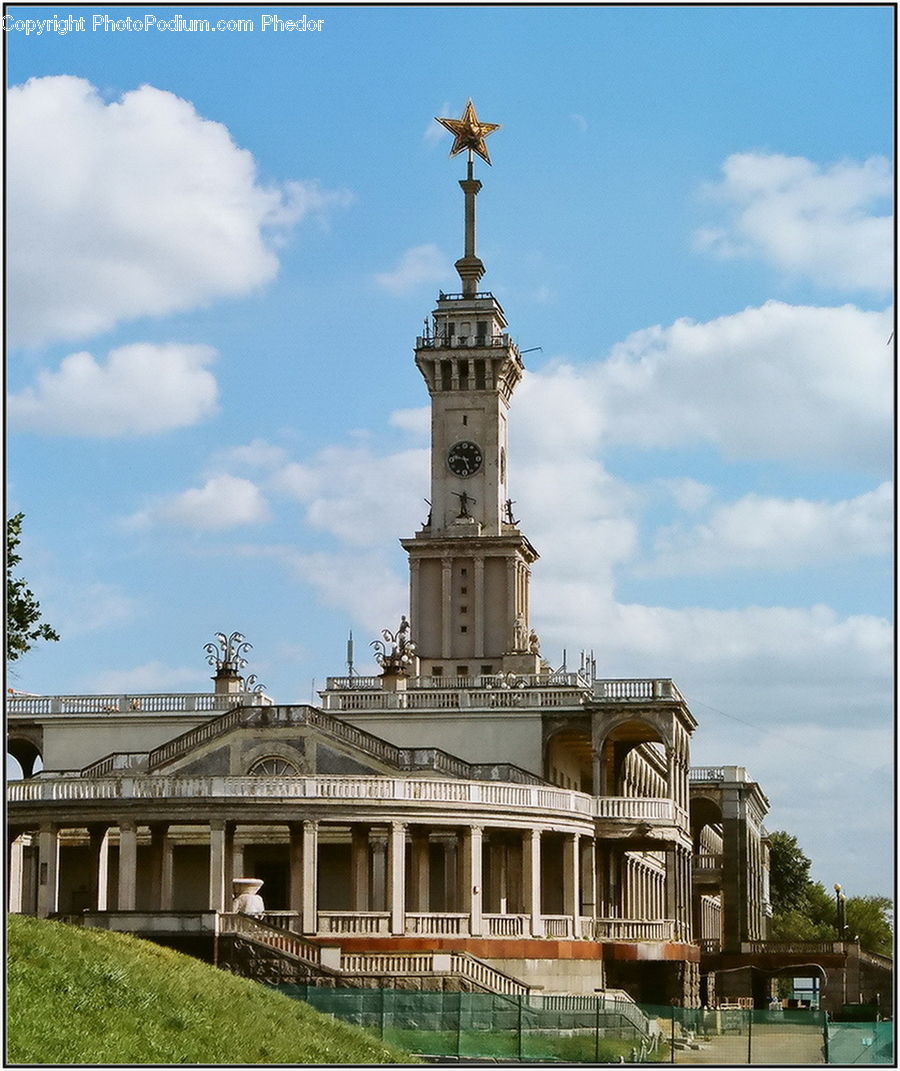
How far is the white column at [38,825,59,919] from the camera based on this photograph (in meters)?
71.4

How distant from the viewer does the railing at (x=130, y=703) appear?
9025 cm

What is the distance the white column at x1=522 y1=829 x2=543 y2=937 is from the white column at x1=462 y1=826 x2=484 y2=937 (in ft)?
5.65

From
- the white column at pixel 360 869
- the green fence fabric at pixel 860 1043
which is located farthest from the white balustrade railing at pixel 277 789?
the green fence fabric at pixel 860 1043

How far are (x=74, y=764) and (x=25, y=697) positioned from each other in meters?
4.42

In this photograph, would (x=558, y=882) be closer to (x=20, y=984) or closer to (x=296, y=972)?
(x=296, y=972)

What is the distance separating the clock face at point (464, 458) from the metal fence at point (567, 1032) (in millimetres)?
64405

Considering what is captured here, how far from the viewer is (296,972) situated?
59000mm

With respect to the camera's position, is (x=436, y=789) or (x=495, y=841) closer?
(x=436, y=789)

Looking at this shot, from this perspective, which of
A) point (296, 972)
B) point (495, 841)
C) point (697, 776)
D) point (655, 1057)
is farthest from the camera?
point (697, 776)

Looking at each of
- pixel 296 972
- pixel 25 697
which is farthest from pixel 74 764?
pixel 296 972

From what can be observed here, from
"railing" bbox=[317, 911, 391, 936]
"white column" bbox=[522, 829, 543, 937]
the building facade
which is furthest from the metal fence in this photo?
"white column" bbox=[522, 829, 543, 937]

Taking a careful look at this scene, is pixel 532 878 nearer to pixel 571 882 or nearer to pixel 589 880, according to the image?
pixel 571 882

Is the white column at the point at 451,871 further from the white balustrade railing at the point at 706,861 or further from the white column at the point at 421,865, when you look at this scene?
the white balustrade railing at the point at 706,861

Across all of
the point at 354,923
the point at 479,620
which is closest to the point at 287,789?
the point at 354,923
